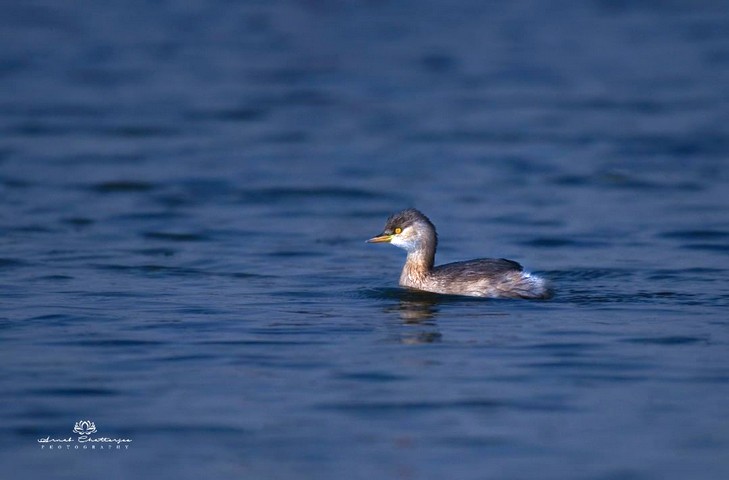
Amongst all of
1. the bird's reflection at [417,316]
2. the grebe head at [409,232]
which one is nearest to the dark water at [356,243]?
the bird's reflection at [417,316]

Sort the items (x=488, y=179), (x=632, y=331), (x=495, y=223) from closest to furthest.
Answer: (x=632, y=331)
(x=495, y=223)
(x=488, y=179)

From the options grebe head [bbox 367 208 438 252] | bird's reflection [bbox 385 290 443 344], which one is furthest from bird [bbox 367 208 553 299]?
bird's reflection [bbox 385 290 443 344]

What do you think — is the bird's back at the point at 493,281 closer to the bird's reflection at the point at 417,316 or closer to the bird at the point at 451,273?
the bird at the point at 451,273

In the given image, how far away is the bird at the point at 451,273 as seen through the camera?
10.8m

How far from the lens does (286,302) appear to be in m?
11.0

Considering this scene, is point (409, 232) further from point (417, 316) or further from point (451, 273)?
point (417, 316)

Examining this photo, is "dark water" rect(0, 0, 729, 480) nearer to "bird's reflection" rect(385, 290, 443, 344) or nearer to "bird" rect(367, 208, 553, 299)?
"bird's reflection" rect(385, 290, 443, 344)

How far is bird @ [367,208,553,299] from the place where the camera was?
10844 millimetres

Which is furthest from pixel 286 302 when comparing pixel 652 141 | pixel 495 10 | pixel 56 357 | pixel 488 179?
pixel 495 10

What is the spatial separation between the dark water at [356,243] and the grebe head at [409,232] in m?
0.41

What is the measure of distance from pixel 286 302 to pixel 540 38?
18.4 m

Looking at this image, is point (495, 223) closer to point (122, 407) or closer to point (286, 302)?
point (286, 302)

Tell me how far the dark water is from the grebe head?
0.41 metres

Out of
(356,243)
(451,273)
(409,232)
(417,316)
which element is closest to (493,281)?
(451,273)
